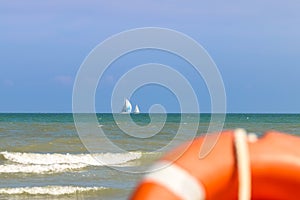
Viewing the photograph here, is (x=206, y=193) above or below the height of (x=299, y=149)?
A: below

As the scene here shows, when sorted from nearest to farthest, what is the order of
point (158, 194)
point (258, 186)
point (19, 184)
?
point (158, 194) → point (258, 186) → point (19, 184)

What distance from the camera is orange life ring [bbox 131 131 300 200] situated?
3086mm

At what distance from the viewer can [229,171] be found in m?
3.13

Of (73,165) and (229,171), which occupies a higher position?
(229,171)

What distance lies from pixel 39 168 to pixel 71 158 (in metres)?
2.22

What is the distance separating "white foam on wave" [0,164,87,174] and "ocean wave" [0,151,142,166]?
2.14ft

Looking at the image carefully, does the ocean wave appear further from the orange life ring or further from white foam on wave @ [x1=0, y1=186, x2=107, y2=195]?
the orange life ring

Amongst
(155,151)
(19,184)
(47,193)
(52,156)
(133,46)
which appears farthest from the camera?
(155,151)

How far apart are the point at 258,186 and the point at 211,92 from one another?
1225 millimetres

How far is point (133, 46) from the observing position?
4.96 m

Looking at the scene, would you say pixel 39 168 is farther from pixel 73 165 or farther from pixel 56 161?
pixel 56 161

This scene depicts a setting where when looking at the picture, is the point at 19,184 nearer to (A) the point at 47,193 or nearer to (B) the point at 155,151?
(A) the point at 47,193

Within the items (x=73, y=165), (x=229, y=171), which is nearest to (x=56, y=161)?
(x=73, y=165)

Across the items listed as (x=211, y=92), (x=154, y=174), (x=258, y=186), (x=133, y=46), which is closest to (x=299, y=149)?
(x=258, y=186)
